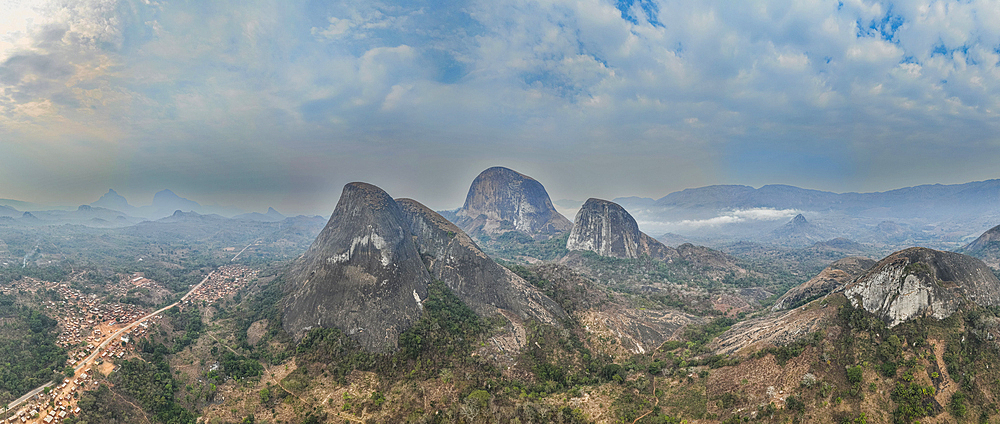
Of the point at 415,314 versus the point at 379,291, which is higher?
the point at 379,291

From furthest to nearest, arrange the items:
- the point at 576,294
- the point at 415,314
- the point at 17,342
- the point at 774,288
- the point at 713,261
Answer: the point at 713,261, the point at 774,288, the point at 576,294, the point at 415,314, the point at 17,342

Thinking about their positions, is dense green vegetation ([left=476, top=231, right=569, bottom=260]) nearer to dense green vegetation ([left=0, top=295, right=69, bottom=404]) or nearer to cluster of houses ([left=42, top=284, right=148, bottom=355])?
cluster of houses ([left=42, top=284, right=148, bottom=355])

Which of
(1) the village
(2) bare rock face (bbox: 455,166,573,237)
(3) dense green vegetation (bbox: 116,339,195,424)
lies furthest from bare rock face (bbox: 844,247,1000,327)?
(2) bare rock face (bbox: 455,166,573,237)

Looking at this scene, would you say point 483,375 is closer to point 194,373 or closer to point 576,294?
point 576,294

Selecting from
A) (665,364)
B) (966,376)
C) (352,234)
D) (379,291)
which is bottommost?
(665,364)

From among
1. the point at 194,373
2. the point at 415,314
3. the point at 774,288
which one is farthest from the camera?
the point at 774,288

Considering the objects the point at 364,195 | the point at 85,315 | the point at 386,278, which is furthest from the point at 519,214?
the point at 85,315

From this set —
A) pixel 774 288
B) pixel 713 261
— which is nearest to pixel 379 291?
pixel 774 288
